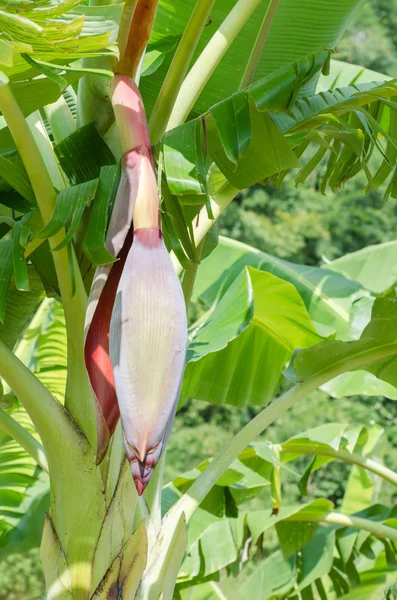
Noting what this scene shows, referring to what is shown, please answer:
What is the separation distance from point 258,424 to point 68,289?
403 millimetres

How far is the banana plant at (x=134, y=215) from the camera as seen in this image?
25.3 inches

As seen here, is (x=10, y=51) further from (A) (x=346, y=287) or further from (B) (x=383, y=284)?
(B) (x=383, y=284)

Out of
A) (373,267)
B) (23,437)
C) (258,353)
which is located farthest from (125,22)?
(373,267)

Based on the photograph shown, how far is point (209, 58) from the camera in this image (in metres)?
1.02

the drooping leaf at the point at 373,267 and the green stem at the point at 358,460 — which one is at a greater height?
the drooping leaf at the point at 373,267

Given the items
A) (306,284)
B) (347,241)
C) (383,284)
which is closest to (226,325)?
(306,284)

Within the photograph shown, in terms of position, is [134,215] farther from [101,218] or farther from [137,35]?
[137,35]

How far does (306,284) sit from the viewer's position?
86.9 inches

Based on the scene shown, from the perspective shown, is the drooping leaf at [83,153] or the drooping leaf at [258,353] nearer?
the drooping leaf at [83,153]

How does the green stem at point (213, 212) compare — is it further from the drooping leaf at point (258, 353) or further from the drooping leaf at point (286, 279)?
the drooping leaf at point (286, 279)

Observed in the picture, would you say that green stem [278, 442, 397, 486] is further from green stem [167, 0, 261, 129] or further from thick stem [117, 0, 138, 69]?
thick stem [117, 0, 138, 69]

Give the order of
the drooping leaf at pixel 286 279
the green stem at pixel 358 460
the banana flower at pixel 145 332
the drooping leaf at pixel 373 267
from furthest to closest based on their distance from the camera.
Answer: the drooping leaf at pixel 373 267
the drooping leaf at pixel 286 279
the green stem at pixel 358 460
the banana flower at pixel 145 332

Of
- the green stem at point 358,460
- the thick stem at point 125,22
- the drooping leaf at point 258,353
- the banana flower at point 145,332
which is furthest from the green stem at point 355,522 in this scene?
the thick stem at point 125,22

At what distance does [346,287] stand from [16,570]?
4.21m
